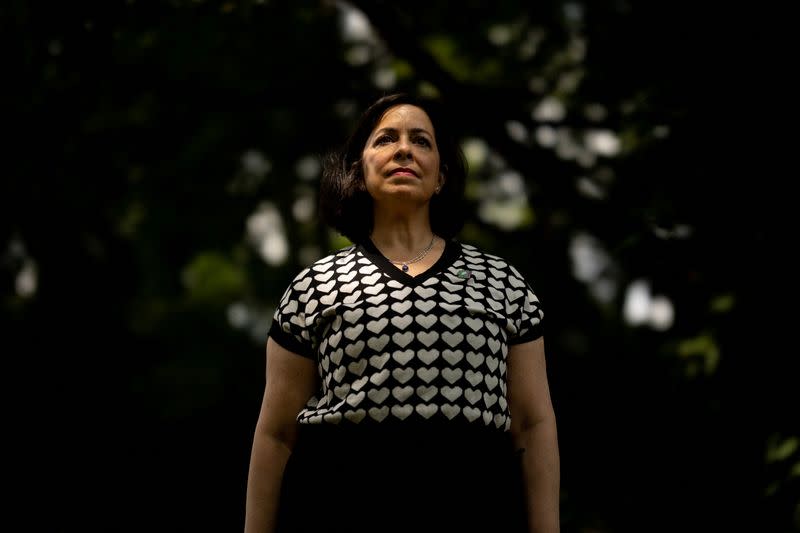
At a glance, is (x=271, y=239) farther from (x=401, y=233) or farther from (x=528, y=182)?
(x=401, y=233)

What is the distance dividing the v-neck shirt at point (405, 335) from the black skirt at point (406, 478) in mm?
49

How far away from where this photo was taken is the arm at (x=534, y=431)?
10.7 feet

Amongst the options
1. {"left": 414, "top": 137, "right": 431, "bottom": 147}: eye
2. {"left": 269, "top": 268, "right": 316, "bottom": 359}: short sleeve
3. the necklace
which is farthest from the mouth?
{"left": 269, "top": 268, "right": 316, "bottom": 359}: short sleeve

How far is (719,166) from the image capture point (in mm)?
5844

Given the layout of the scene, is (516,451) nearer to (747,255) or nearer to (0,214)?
(747,255)

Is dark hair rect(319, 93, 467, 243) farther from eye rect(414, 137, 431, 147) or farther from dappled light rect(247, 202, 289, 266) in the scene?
dappled light rect(247, 202, 289, 266)

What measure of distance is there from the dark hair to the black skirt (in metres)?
0.74

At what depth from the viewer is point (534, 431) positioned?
3312mm

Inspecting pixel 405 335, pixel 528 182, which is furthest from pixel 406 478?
pixel 528 182

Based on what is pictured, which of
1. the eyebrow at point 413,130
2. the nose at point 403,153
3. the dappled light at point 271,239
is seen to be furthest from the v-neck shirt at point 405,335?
the dappled light at point 271,239

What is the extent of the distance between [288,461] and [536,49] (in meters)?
7.42

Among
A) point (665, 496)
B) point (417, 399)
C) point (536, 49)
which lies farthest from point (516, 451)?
point (536, 49)

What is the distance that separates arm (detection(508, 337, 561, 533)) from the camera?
3.26 metres

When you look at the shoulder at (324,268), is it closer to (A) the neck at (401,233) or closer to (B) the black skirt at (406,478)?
(A) the neck at (401,233)
